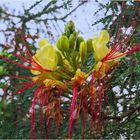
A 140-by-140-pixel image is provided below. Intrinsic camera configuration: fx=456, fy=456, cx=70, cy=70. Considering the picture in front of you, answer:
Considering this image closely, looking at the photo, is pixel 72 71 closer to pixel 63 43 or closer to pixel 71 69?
pixel 71 69

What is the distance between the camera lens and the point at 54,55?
161cm

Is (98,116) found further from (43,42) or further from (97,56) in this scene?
(43,42)

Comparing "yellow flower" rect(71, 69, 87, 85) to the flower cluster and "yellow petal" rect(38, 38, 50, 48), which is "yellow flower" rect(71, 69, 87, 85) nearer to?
the flower cluster

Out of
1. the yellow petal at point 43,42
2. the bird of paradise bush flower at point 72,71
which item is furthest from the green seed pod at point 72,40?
the yellow petal at point 43,42

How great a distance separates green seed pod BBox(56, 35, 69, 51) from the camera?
158 centimetres

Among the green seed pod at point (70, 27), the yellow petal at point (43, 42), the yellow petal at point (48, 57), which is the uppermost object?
the green seed pod at point (70, 27)

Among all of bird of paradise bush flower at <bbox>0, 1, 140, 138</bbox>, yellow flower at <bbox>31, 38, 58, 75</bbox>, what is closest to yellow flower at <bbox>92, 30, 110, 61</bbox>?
bird of paradise bush flower at <bbox>0, 1, 140, 138</bbox>

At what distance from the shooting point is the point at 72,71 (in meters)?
1.64

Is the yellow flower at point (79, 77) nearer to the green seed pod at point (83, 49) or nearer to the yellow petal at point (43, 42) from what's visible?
the green seed pod at point (83, 49)

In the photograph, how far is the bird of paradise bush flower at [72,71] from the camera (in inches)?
63.0

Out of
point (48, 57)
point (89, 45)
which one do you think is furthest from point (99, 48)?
point (48, 57)

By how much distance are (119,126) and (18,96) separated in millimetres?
560

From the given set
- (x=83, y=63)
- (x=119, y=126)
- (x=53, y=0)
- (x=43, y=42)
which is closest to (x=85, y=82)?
(x=83, y=63)

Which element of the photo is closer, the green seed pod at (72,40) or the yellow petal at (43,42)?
the green seed pod at (72,40)
